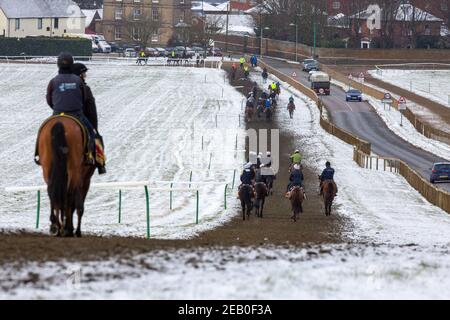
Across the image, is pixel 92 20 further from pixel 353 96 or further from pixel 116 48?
pixel 353 96

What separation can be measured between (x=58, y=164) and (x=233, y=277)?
12.4ft

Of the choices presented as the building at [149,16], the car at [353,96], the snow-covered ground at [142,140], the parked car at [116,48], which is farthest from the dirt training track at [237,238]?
the building at [149,16]

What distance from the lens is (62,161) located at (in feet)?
44.0

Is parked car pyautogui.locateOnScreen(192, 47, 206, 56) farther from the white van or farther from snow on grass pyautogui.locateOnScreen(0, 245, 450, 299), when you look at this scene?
snow on grass pyautogui.locateOnScreen(0, 245, 450, 299)

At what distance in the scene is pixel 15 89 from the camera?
95.0m

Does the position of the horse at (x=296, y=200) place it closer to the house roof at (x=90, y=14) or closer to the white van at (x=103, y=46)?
the white van at (x=103, y=46)

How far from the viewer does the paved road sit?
187 ft

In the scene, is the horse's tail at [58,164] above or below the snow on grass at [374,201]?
above

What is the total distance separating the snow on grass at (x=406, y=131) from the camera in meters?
63.4

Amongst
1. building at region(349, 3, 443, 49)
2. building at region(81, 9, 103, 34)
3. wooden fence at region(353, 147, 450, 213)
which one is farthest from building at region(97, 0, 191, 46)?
wooden fence at region(353, 147, 450, 213)

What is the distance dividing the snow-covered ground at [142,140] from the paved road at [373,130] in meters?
7.09

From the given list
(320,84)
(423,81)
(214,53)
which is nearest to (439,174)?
(320,84)

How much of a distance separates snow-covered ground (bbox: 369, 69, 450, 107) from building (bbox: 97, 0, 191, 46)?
40721 millimetres
